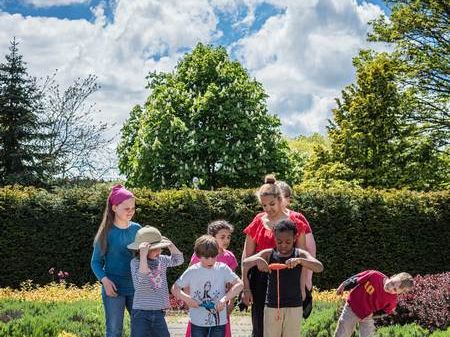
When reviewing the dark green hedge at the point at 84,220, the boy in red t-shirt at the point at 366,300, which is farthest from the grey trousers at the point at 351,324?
the dark green hedge at the point at 84,220

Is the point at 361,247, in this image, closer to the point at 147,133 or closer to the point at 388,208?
the point at 388,208

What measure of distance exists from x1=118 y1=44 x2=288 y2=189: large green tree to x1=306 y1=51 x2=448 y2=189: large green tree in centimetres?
255

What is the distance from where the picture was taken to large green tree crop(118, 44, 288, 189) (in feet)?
87.7

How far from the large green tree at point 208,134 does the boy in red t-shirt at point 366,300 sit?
61.2ft

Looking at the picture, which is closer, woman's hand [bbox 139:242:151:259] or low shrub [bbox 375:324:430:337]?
woman's hand [bbox 139:242:151:259]

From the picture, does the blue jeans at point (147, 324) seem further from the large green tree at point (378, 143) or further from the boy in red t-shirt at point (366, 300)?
the large green tree at point (378, 143)

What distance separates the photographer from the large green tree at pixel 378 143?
26.1 meters

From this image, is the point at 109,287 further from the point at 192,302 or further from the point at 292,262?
the point at 292,262

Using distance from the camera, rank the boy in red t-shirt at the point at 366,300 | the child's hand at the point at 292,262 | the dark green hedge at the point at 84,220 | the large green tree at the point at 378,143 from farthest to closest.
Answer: the large green tree at the point at 378,143 < the dark green hedge at the point at 84,220 < the boy in red t-shirt at the point at 366,300 < the child's hand at the point at 292,262

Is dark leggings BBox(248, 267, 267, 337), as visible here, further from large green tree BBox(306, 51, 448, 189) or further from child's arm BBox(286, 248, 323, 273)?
large green tree BBox(306, 51, 448, 189)

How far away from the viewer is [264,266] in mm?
6168

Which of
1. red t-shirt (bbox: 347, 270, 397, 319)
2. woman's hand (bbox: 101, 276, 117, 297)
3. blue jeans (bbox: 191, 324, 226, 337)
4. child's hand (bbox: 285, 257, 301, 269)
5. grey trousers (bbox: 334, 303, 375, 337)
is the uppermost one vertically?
child's hand (bbox: 285, 257, 301, 269)

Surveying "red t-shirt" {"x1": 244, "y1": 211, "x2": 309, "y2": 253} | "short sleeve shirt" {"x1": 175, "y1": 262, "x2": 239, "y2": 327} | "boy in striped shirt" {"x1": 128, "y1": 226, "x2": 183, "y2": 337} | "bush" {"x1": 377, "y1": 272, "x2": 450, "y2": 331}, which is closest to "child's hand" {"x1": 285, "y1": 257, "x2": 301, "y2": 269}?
"red t-shirt" {"x1": 244, "y1": 211, "x2": 309, "y2": 253}

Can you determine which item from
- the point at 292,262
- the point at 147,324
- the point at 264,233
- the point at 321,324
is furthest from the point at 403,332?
the point at 147,324
